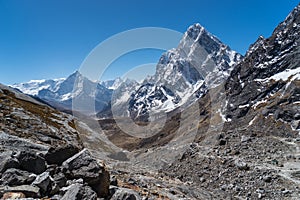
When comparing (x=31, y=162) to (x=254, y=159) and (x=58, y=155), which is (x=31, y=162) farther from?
(x=254, y=159)

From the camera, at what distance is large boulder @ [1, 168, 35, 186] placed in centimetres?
1091

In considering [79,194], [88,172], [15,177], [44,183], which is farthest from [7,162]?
[79,194]

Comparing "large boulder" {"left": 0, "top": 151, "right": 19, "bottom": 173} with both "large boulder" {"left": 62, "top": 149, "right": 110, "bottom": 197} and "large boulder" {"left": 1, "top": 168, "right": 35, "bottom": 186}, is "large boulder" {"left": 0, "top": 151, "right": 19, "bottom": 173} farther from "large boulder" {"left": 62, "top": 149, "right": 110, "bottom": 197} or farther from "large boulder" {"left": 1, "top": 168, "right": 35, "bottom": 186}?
"large boulder" {"left": 62, "top": 149, "right": 110, "bottom": 197}

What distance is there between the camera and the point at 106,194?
43.5 feet

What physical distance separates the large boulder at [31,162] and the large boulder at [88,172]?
1.13m

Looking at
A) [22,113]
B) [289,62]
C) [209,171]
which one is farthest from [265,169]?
[289,62]

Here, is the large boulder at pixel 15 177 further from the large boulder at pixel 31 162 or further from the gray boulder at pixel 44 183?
the large boulder at pixel 31 162

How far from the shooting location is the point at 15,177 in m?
11.1

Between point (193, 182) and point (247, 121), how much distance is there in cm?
7436

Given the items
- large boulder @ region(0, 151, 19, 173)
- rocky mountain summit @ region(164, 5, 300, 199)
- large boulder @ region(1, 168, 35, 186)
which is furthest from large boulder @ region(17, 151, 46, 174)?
rocky mountain summit @ region(164, 5, 300, 199)

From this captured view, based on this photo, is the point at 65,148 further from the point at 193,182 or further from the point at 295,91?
the point at 295,91

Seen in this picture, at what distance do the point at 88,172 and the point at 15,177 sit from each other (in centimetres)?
331

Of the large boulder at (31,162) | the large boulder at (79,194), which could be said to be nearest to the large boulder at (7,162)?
the large boulder at (31,162)

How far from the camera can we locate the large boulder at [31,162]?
12633 millimetres
